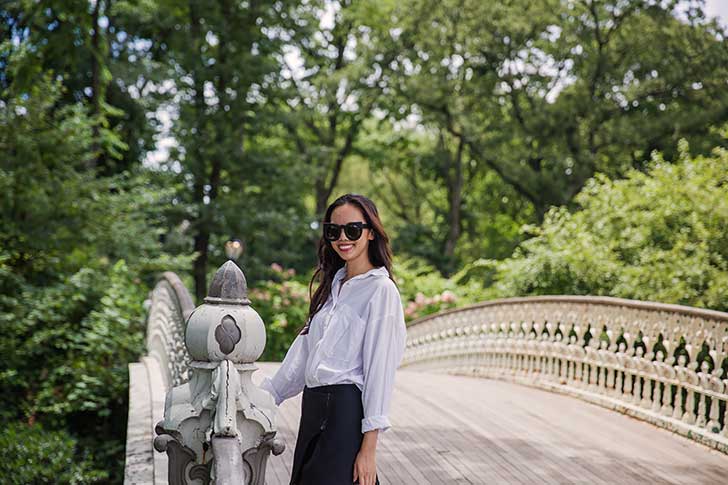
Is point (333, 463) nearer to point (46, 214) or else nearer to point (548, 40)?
point (46, 214)

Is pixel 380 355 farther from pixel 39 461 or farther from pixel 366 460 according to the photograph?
pixel 39 461

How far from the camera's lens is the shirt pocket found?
136 inches

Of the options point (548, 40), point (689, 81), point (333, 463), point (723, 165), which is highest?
point (548, 40)

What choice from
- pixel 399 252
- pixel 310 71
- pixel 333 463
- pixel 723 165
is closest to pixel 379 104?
pixel 310 71

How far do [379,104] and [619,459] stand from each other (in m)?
23.5

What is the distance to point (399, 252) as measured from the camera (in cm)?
3222

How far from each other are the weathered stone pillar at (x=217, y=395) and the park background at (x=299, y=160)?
6.67m

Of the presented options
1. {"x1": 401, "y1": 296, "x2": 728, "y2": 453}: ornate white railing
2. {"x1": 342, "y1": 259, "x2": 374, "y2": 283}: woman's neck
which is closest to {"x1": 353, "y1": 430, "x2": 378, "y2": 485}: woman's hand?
{"x1": 342, "y1": 259, "x2": 374, "y2": 283}: woman's neck

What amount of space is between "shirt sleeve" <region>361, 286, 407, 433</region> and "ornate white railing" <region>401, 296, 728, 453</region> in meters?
4.95

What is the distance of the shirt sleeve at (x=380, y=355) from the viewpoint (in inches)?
132

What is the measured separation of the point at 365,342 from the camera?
3.41 m

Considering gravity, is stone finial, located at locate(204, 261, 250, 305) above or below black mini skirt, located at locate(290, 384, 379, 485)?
above

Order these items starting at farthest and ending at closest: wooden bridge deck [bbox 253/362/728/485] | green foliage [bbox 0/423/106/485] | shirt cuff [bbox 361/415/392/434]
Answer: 1. green foliage [bbox 0/423/106/485]
2. wooden bridge deck [bbox 253/362/728/485]
3. shirt cuff [bbox 361/415/392/434]

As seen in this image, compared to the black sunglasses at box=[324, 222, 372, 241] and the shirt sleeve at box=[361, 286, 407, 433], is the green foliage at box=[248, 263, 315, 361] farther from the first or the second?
the shirt sleeve at box=[361, 286, 407, 433]
